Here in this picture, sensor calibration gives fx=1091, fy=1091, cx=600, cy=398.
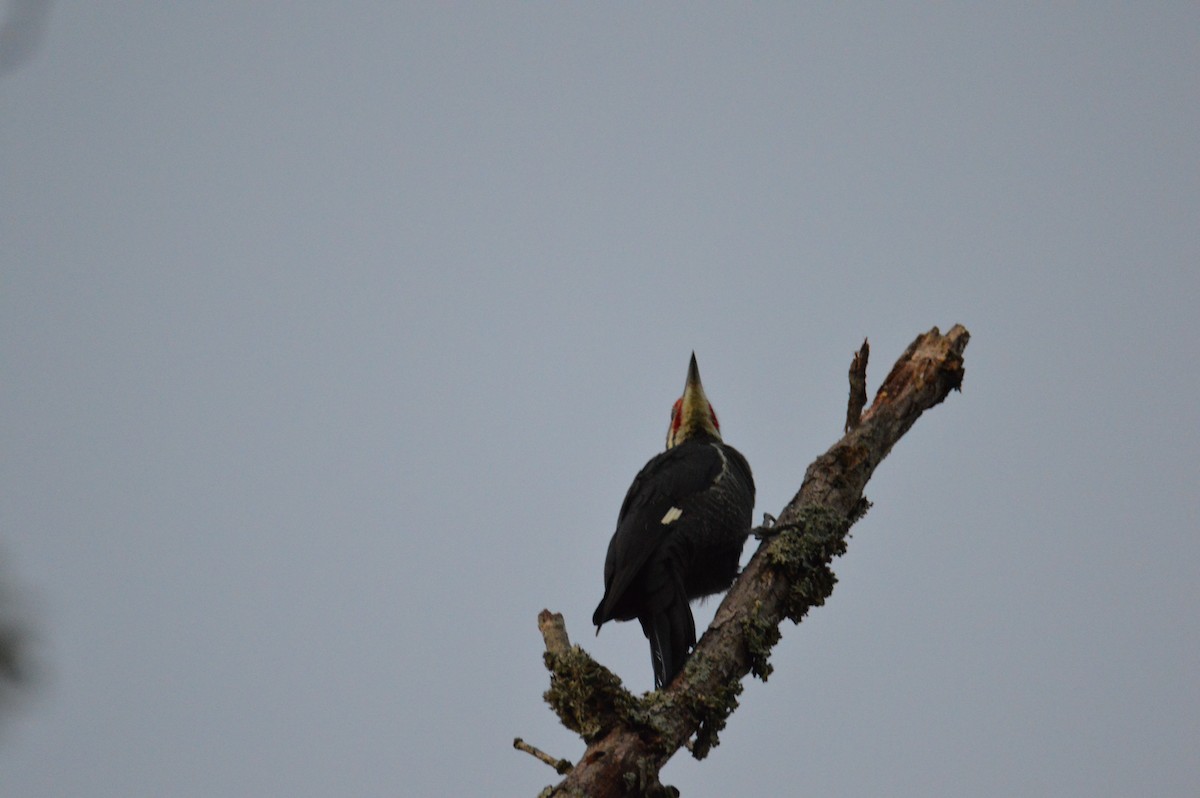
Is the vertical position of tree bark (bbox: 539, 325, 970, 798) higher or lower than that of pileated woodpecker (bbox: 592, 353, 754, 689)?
lower

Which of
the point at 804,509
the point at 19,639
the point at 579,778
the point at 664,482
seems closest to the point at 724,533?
the point at 664,482

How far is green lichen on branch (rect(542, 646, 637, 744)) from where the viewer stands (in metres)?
3.28

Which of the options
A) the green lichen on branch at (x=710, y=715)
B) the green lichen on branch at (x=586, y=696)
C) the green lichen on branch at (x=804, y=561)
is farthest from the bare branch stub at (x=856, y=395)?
the green lichen on branch at (x=586, y=696)

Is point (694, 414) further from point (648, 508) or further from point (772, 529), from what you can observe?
point (772, 529)

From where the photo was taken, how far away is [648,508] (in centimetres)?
512

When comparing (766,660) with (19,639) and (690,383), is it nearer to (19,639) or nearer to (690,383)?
(19,639)

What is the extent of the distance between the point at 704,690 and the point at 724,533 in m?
1.63

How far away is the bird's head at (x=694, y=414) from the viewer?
21.5ft

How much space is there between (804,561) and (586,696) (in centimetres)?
101

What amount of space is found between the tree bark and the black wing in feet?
2.81

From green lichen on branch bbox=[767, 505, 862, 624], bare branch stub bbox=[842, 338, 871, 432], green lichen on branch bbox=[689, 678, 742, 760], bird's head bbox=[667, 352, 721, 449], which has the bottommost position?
green lichen on branch bbox=[689, 678, 742, 760]

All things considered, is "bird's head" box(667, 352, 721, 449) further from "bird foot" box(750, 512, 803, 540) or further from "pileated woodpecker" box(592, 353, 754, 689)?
"bird foot" box(750, 512, 803, 540)

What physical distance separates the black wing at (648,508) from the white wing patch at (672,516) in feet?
0.06

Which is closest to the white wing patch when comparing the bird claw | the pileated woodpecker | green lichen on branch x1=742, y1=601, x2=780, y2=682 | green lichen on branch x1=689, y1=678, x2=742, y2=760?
the pileated woodpecker
